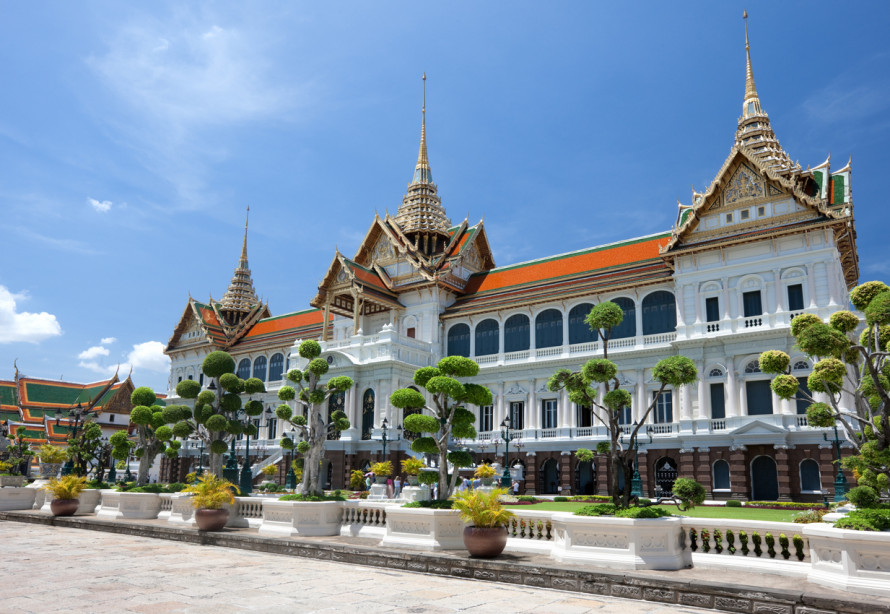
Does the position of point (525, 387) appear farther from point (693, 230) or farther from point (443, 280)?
point (693, 230)

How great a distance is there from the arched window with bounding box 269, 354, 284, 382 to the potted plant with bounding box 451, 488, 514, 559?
128 ft

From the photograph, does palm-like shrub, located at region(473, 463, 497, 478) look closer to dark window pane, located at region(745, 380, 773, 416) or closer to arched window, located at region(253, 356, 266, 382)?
dark window pane, located at region(745, 380, 773, 416)

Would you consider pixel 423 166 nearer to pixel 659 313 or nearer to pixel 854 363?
pixel 659 313

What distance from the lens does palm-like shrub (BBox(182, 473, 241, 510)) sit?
52.1 ft

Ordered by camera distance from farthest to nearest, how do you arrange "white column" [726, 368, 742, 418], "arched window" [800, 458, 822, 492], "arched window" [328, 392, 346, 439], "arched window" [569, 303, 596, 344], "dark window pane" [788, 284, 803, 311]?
"arched window" [328, 392, 346, 439] → "arched window" [569, 303, 596, 344] → "white column" [726, 368, 742, 418] → "dark window pane" [788, 284, 803, 311] → "arched window" [800, 458, 822, 492]

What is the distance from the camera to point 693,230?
31734mm

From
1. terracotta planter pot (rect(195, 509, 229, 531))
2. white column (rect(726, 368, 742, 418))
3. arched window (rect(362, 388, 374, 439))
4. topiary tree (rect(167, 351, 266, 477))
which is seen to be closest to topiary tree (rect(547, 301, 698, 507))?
terracotta planter pot (rect(195, 509, 229, 531))

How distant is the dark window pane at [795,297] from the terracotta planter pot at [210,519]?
78.4ft

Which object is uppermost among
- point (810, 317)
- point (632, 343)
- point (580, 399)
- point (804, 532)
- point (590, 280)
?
point (590, 280)

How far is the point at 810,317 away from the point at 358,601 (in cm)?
953

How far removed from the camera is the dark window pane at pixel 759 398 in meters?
28.4

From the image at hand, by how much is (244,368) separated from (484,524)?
144 ft

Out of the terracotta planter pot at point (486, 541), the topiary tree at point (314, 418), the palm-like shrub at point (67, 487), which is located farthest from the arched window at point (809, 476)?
the palm-like shrub at point (67, 487)

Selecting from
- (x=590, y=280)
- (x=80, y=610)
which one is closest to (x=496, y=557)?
(x=80, y=610)
